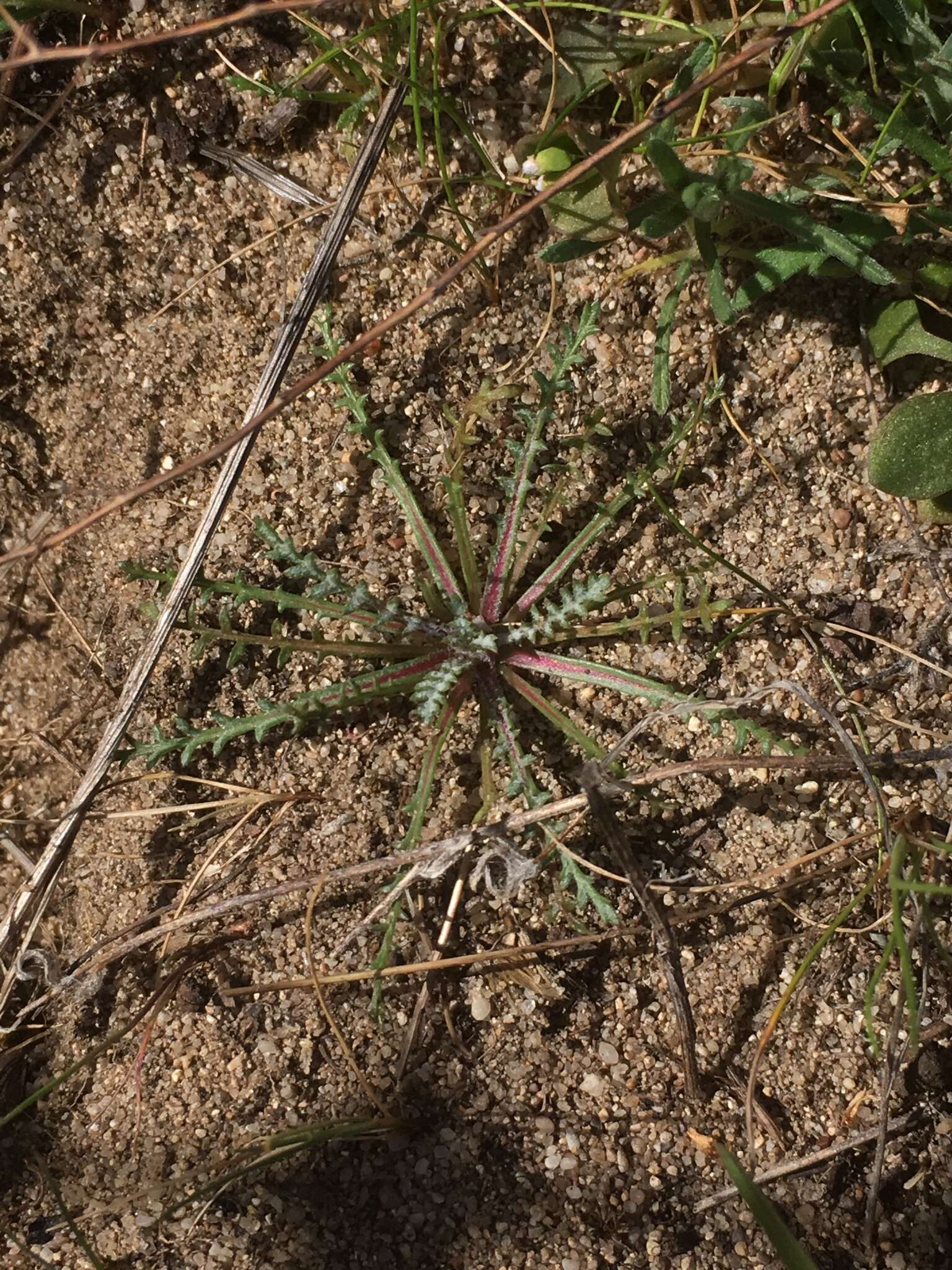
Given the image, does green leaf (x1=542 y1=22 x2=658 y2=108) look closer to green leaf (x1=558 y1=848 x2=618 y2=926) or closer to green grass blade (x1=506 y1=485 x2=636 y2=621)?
green grass blade (x1=506 y1=485 x2=636 y2=621)

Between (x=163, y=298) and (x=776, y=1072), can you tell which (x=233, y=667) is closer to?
(x=163, y=298)

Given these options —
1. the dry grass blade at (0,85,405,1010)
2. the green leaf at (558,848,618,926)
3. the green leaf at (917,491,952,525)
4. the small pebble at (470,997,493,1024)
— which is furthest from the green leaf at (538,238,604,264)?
the small pebble at (470,997,493,1024)

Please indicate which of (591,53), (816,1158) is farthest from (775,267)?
(816,1158)

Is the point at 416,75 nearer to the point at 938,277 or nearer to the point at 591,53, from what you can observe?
the point at 591,53

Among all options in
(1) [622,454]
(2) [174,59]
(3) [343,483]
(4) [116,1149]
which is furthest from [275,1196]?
(2) [174,59]

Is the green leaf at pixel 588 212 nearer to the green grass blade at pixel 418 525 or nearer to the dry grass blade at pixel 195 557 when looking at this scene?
the dry grass blade at pixel 195 557
